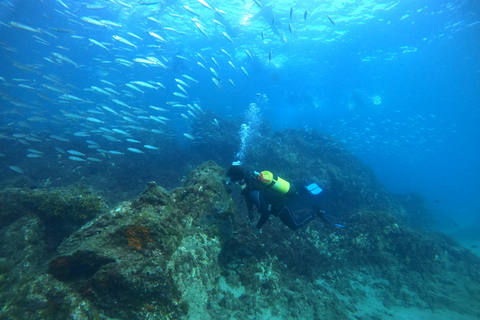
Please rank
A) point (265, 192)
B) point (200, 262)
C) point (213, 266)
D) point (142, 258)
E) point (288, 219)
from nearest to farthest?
point (142, 258) → point (200, 262) → point (213, 266) → point (265, 192) → point (288, 219)

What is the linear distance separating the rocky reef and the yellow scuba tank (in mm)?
1106

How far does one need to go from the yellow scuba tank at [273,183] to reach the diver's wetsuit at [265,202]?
11cm

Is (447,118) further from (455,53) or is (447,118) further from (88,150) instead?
(88,150)

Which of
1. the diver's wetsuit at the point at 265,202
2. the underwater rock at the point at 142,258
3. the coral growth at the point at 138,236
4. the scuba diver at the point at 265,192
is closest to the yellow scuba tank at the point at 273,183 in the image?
the scuba diver at the point at 265,192

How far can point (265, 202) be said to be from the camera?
489 centimetres

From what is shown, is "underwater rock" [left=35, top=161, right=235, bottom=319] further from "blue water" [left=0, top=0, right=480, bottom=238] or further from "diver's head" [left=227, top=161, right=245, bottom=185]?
"blue water" [left=0, top=0, right=480, bottom=238]

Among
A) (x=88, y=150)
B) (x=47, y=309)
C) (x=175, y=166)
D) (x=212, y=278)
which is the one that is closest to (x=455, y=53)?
(x=175, y=166)

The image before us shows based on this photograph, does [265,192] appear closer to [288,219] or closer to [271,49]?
[288,219]

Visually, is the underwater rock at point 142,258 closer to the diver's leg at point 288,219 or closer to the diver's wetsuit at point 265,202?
the diver's wetsuit at point 265,202

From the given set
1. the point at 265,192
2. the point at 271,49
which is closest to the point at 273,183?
the point at 265,192

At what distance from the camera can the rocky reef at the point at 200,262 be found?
265 centimetres

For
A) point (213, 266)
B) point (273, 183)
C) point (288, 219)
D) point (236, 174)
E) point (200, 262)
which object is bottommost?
point (213, 266)

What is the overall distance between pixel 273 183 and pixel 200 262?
2.60m

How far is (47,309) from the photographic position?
2334mm
